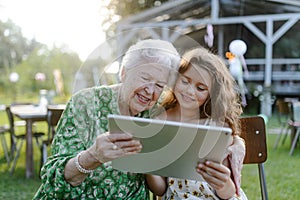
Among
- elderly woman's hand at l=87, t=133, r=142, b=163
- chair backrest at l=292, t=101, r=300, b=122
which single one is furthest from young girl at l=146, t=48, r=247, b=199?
chair backrest at l=292, t=101, r=300, b=122

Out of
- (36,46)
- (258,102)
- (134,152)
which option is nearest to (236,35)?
(258,102)

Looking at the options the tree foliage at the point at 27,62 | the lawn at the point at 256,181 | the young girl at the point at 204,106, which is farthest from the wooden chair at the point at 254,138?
the tree foliage at the point at 27,62

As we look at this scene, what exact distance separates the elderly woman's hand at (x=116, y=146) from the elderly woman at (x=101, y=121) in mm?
65

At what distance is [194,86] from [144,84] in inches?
5.3

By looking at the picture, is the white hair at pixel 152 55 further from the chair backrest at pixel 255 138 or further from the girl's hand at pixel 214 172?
the chair backrest at pixel 255 138

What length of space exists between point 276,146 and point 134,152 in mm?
4118

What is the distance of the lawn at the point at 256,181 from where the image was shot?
9.31 feet

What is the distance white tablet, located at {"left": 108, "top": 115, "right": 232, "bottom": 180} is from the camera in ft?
2.44

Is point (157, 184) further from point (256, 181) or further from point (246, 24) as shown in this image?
point (246, 24)

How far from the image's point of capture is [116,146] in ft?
2.60

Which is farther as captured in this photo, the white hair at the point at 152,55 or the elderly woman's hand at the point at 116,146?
the white hair at the point at 152,55

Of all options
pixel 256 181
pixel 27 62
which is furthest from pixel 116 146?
pixel 27 62

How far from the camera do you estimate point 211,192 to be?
3.39 feet

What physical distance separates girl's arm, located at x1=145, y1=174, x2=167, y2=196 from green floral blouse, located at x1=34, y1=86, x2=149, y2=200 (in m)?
0.08
